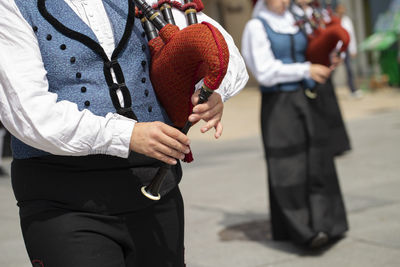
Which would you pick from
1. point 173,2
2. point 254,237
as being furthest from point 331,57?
point 173,2

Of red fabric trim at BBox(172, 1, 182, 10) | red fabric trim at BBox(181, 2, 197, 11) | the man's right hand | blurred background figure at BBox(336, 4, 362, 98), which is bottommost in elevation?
blurred background figure at BBox(336, 4, 362, 98)

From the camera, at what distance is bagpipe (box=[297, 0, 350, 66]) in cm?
470

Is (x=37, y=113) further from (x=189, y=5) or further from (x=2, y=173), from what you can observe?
(x=2, y=173)

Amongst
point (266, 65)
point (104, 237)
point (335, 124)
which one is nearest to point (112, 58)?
point (104, 237)

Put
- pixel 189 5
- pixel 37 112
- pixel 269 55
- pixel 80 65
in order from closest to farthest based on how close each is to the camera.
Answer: pixel 37 112 < pixel 80 65 < pixel 189 5 < pixel 269 55

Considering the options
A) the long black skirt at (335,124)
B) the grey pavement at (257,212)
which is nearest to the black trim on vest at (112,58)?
the grey pavement at (257,212)

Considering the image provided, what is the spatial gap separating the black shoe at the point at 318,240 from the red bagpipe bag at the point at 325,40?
1210 millimetres

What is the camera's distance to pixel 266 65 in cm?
479

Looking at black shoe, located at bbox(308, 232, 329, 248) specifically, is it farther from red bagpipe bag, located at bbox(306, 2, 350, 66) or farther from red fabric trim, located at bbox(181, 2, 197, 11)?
red fabric trim, located at bbox(181, 2, 197, 11)

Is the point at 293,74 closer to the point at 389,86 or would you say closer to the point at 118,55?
the point at 118,55

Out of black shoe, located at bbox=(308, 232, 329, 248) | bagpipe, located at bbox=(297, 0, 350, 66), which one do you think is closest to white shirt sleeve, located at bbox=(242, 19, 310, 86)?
bagpipe, located at bbox=(297, 0, 350, 66)

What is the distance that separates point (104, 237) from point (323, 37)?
3047 millimetres

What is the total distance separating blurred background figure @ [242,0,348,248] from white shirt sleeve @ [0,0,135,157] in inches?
114

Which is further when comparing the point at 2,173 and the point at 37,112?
the point at 2,173
